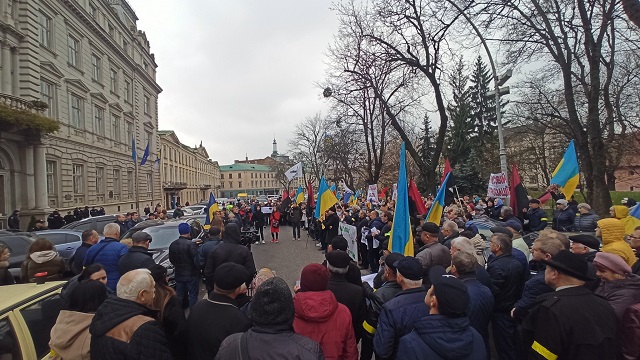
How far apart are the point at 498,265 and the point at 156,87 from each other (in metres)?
52.1

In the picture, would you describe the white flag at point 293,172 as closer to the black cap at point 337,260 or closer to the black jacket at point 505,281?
the black jacket at point 505,281

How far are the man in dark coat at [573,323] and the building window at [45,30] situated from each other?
97.6 ft

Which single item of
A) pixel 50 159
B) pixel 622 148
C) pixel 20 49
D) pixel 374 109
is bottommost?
pixel 622 148

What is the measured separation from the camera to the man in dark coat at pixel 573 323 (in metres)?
2.47

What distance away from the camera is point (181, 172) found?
71250 millimetres

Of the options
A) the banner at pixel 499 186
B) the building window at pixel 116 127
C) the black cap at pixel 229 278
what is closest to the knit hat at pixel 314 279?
the black cap at pixel 229 278

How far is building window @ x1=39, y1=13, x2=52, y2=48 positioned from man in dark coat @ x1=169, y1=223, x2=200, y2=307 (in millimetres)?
24723

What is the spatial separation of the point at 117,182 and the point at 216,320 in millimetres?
36817

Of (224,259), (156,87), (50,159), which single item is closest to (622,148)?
(224,259)

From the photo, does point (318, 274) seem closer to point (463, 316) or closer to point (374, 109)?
point (463, 316)

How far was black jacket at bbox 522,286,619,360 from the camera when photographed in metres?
2.47

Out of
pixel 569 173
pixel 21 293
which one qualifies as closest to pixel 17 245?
pixel 21 293

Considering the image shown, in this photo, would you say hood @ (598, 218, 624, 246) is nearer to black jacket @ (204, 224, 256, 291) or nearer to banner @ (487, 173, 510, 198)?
black jacket @ (204, 224, 256, 291)

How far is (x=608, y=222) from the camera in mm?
4457
